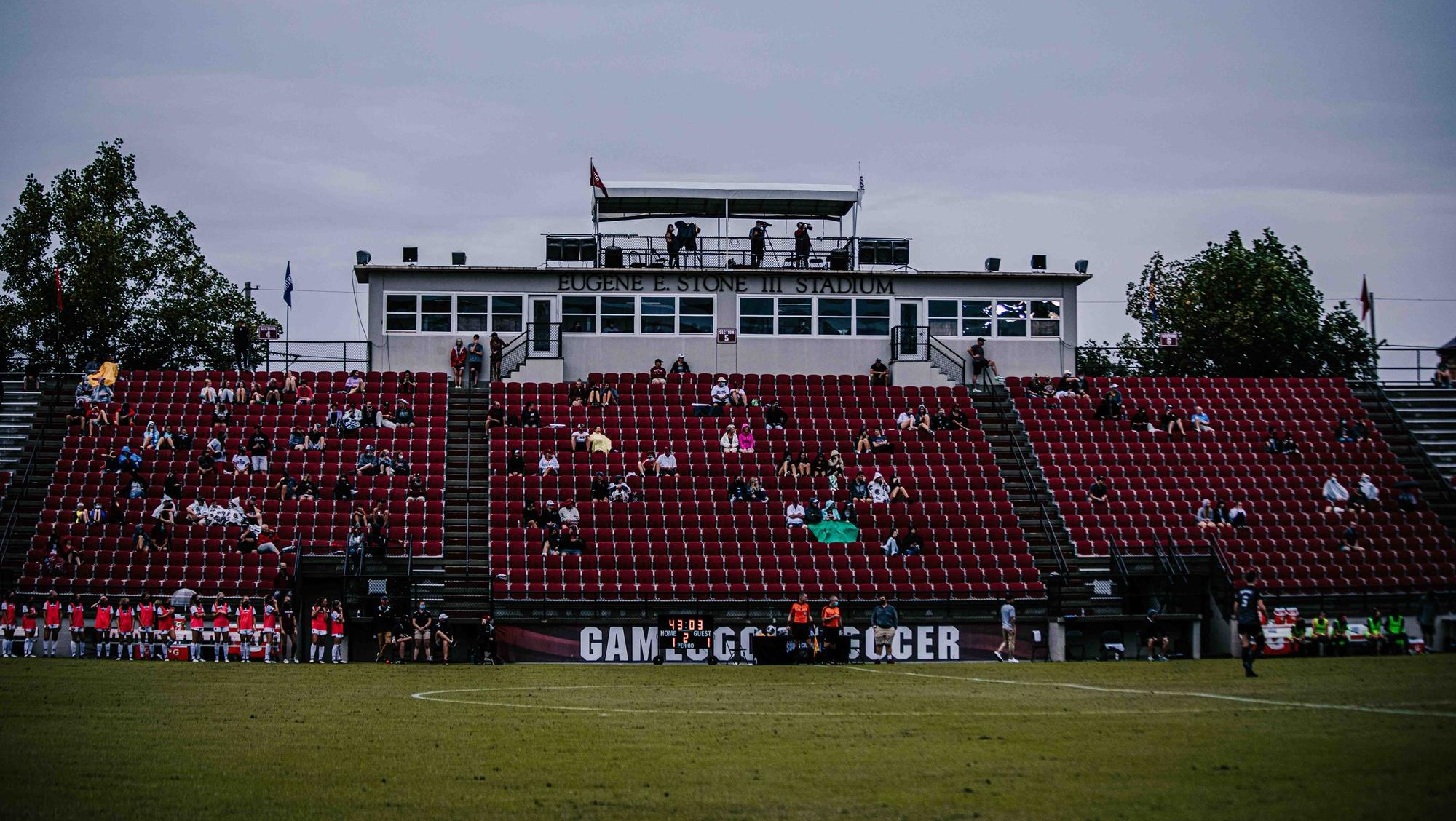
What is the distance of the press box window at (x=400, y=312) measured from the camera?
1946 inches

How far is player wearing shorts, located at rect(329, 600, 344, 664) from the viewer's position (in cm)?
3497

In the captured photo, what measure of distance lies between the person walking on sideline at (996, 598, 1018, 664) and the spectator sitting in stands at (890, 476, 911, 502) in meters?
5.63

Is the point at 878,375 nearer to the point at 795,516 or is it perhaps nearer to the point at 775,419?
the point at 775,419

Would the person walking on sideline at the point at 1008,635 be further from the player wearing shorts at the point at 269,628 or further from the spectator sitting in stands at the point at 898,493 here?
the player wearing shorts at the point at 269,628

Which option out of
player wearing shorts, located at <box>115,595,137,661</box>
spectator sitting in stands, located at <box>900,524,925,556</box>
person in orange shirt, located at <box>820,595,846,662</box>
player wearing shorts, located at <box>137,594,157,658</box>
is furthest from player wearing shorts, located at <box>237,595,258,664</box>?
spectator sitting in stands, located at <box>900,524,925,556</box>

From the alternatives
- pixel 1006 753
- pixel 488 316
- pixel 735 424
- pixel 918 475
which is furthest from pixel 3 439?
pixel 1006 753

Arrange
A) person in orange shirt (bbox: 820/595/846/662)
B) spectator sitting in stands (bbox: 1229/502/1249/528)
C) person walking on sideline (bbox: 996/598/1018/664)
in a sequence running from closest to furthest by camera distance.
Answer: person in orange shirt (bbox: 820/595/846/662)
person walking on sideline (bbox: 996/598/1018/664)
spectator sitting in stands (bbox: 1229/502/1249/528)

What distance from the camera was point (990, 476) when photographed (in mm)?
42938

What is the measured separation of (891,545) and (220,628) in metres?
16.3

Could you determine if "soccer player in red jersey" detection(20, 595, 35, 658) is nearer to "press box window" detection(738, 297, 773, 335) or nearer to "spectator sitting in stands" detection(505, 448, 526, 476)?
"spectator sitting in stands" detection(505, 448, 526, 476)

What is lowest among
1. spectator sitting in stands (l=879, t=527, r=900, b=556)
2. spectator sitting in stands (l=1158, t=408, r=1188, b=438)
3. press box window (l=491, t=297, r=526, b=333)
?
spectator sitting in stands (l=879, t=527, r=900, b=556)

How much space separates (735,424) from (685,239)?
865 centimetres

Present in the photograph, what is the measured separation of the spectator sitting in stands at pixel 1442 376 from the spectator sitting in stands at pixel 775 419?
71.5 feet

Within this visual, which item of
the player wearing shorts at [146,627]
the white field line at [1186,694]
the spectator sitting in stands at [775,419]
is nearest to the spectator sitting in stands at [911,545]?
the spectator sitting in stands at [775,419]
